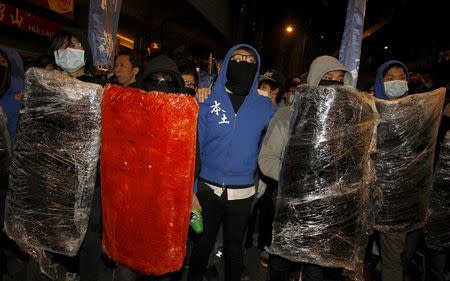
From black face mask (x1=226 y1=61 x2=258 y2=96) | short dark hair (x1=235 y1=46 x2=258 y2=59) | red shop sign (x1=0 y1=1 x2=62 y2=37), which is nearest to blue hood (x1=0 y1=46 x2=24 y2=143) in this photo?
black face mask (x1=226 y1=61 x2=258 y2=96)

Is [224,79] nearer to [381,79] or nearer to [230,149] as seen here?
[230,149]

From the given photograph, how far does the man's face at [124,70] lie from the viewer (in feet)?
13.6

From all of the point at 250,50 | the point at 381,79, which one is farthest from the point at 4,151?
the point at 381,79

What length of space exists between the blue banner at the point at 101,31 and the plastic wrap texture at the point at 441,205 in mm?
3968

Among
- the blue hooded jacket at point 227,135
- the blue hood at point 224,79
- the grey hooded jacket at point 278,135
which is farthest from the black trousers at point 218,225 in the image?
the blue hood at point 224,79

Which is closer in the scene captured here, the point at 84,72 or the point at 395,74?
the point at 84,72

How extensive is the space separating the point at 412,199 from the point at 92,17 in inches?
165

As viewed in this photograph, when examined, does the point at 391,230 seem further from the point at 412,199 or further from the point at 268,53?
the point at 268,53

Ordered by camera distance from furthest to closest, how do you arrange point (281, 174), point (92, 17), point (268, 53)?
point (268, 53) < point (92, 17) < point (281, 174)

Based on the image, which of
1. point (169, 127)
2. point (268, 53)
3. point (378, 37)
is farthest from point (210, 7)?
point (268, 53)

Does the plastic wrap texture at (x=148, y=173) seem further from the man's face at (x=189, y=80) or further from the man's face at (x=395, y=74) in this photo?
the man's face at (x=395, y=74)

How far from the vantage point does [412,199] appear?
2.74 metres

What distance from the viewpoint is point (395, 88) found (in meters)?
3.13

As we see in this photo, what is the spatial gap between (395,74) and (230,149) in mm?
1727
